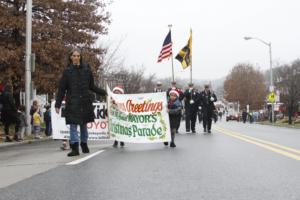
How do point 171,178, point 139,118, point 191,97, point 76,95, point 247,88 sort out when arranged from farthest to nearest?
point 247,88 → point 191,97 → point 139,118 → point 76,95 → point 171,178

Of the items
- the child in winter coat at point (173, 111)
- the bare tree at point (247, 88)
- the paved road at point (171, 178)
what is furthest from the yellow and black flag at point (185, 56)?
the bare tree at point (247, 88)

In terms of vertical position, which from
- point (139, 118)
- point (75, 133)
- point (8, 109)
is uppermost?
point (8, 109)

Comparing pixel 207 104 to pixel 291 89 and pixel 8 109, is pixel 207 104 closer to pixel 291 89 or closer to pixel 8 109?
pixel 8 109

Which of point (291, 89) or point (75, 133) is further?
point (291, 89)

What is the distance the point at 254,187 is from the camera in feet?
22.0

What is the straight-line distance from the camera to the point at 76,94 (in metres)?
11.4

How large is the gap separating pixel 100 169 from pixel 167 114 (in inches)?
197

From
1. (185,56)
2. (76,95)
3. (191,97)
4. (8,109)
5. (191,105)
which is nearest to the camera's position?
(76,95)

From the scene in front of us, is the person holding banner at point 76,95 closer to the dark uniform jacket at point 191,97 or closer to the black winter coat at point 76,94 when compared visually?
the black winter coat at point 76,94

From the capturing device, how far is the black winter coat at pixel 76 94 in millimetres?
11305

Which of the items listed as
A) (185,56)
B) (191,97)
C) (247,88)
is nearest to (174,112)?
(191,97)

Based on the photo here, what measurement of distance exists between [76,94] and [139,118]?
8.92 ft

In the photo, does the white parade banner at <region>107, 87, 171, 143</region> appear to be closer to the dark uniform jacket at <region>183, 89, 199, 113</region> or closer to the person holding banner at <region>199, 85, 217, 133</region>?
the person holding banner at <region>199, 85, 217, 133</region>

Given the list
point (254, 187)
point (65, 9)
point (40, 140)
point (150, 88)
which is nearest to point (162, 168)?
point (254, 187)
